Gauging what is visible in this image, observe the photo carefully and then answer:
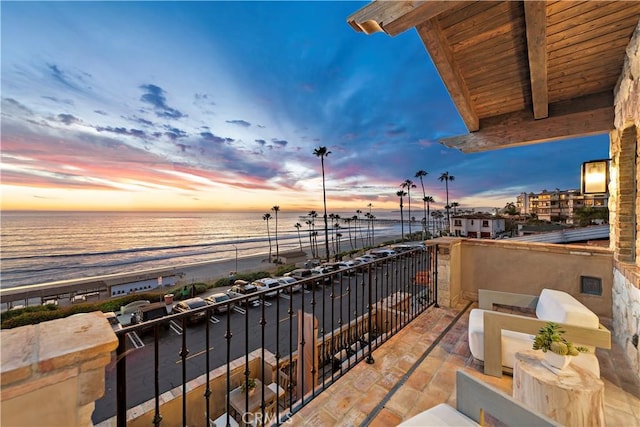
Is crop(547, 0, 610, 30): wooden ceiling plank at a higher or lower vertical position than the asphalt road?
higher

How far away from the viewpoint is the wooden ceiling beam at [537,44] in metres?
1.98

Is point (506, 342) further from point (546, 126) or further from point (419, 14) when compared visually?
point (546, 126)

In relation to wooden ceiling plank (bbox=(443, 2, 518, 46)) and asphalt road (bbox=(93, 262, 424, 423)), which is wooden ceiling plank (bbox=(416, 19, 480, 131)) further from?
asphalt road (bbox=(93, 262, 424, 423))

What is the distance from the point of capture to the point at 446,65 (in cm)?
272

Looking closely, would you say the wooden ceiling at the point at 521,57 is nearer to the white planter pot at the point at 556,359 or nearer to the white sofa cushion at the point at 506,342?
the white planter pot at the point at 556,359

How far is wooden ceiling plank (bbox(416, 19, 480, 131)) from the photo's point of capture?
238 cm

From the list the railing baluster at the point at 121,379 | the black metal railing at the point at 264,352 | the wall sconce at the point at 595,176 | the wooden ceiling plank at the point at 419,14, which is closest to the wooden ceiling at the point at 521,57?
the wooden ceiling plank at the point at 419,14

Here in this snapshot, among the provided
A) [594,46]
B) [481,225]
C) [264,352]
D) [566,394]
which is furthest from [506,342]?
[481,225]

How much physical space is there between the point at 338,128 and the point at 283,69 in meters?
8.41

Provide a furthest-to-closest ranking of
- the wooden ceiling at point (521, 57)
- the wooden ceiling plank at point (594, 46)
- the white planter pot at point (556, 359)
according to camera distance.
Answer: the wooden ceiling plank at point (594, 46), the wooden ceiling at point (521, 57), the white planter pot at point (556, 359)

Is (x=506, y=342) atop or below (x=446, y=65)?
below

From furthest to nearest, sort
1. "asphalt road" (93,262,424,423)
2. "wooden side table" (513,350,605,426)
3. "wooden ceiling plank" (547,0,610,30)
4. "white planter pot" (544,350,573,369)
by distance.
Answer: "asphalt road" (93,262,424,423), "wooden ceiling plank" (547,0,610,30), "white planter pot" (544,350,573,369), "wooden side table" (513,350,605,426)

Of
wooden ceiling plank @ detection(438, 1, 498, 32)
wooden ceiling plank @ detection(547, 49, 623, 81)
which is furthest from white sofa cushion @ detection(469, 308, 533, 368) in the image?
wooden ceiling plank @ detection(547, 49, 623, 81)

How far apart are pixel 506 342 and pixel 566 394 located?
96 centimetres
